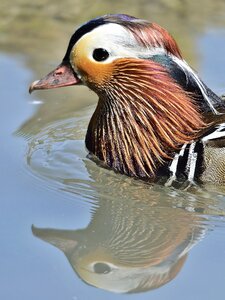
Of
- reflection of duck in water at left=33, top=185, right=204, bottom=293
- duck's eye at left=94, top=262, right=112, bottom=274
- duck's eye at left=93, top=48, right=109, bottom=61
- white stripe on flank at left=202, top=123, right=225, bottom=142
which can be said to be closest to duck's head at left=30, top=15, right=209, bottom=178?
duck's eye at left=93, top=48, right=109, bottom=61

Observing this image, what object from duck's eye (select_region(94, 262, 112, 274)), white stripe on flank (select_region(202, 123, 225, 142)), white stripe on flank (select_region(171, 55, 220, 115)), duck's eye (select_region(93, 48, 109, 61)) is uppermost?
duck's eye (select_region(93, 48, 109, 61))

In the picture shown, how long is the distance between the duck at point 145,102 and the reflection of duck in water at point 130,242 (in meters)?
0.23

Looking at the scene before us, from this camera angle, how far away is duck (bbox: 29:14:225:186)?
434 centimetres

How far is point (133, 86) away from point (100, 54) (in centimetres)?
29

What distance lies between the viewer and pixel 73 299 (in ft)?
10.9

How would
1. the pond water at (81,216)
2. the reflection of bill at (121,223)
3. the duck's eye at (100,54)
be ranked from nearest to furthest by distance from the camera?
the pond water at (81,216) < the reflection of bill at (121,223) < the duck's eye at (100,54)

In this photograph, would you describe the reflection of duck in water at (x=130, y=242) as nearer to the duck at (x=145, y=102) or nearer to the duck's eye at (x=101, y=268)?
the duck's eye at (x=101, y=268)

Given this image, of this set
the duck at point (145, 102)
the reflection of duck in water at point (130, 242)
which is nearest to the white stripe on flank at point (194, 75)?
the duck at point (145, 102)

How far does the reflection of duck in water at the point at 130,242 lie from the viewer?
11.5 feet

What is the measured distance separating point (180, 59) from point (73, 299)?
1.61 m

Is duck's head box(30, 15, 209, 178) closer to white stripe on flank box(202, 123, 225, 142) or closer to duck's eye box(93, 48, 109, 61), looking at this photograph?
duck's eye box(93, 48, 109, 61)

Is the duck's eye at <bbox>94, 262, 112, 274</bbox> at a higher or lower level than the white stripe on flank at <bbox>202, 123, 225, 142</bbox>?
lower

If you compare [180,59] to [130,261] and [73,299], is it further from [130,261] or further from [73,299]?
[73,299]

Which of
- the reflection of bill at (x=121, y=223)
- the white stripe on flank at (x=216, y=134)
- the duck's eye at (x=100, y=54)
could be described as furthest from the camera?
the duck's eye at (x=100, y=54)
